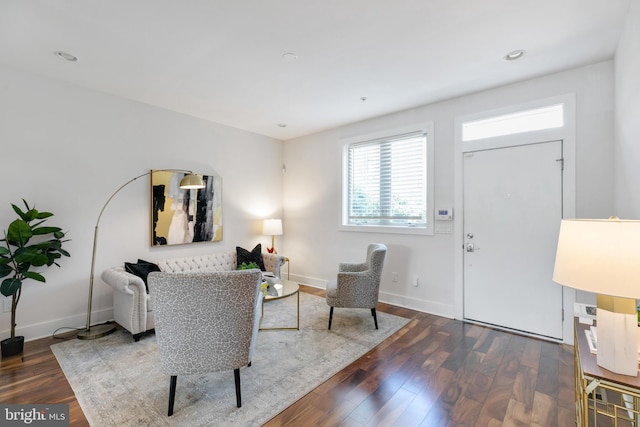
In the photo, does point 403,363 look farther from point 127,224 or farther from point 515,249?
point 127,224

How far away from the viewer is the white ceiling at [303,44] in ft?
6.63

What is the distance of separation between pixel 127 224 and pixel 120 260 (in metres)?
0.45

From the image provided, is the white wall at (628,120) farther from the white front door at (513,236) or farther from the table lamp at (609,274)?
the table lamp at (609,274)

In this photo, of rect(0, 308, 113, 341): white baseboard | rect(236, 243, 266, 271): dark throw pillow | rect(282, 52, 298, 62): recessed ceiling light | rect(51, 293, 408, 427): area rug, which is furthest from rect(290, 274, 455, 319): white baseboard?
rect(0, 308, 113, 341): white baseboard

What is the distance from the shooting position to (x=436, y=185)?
146 inches

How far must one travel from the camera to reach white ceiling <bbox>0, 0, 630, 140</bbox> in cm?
202

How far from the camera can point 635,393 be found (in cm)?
114

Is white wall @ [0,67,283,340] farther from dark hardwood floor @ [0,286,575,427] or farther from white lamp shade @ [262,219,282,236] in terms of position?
white lamp shade @ [262,219,282,236]

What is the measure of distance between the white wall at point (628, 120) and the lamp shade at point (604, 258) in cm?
115

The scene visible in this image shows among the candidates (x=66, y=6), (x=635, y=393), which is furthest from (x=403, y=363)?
(x=66, y=6)

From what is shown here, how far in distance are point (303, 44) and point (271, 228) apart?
3060 mm

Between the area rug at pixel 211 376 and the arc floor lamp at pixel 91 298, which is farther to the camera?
the arc floor lamp at pixel 91 298

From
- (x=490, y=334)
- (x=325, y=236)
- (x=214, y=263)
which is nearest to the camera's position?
(x=490, y=334)

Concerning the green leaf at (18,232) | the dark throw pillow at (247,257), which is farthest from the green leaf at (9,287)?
the dark throw pillow at (247,257)
